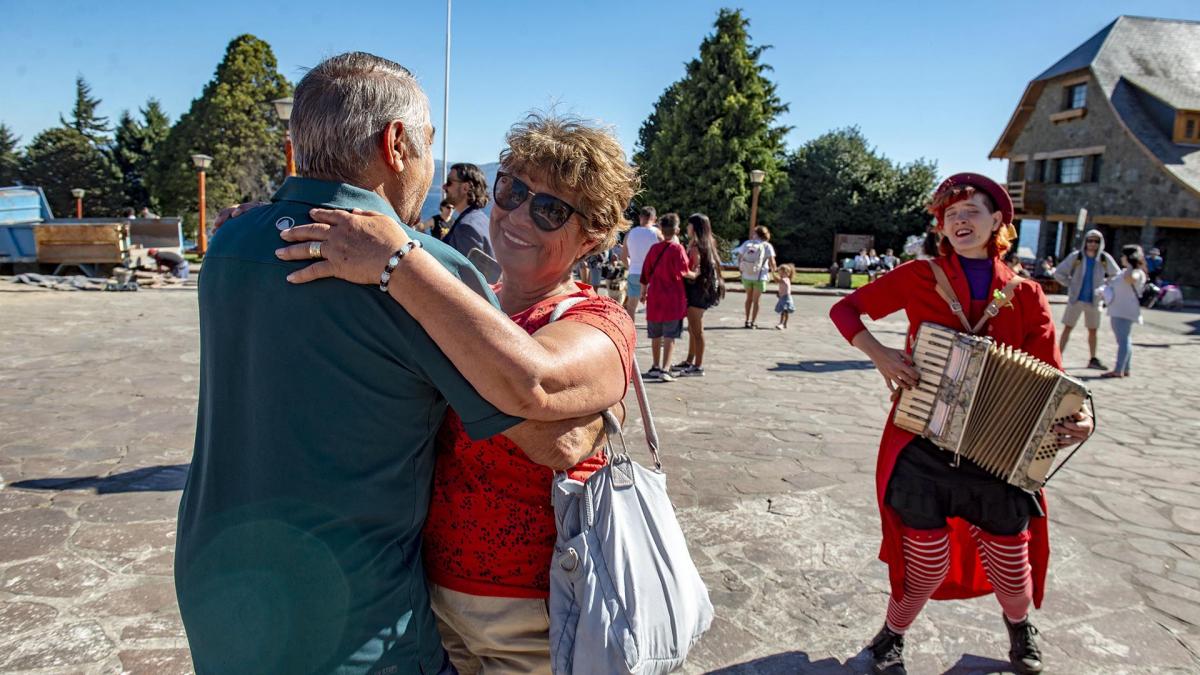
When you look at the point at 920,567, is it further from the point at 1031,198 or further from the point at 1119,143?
the point at 1031,198

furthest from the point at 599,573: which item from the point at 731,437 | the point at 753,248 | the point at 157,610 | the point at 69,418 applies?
the point at 753,248

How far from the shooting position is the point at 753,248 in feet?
41.8

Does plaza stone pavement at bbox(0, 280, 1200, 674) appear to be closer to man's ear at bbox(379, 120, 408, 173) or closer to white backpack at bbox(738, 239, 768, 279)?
man's ear at bbox(379, 120, 408, 173)

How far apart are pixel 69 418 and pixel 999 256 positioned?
704cm

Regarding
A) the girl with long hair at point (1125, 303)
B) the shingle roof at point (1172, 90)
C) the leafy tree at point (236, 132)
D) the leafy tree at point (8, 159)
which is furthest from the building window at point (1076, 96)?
the leafy tree at point (8, 159)

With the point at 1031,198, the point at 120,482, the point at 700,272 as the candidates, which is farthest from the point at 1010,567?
the point at 1031,198

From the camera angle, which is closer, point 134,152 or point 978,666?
point 978,666

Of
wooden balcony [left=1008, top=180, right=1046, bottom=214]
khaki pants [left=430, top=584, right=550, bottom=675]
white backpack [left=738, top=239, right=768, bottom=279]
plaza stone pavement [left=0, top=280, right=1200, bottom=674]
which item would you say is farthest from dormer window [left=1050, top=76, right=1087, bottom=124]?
khaki pants [left=430, top=584, right=550, bottom=675]

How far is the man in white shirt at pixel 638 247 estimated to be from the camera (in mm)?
10367

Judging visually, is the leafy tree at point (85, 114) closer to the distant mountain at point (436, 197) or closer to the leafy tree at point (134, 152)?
the leafy tree at point (134, 152)

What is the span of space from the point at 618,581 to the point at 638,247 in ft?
30.1

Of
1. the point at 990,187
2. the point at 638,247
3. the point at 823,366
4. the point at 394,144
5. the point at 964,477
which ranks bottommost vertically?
the point at 823,366

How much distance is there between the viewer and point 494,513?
63.1 inches

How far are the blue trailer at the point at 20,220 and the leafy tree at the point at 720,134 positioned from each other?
21271 mm
